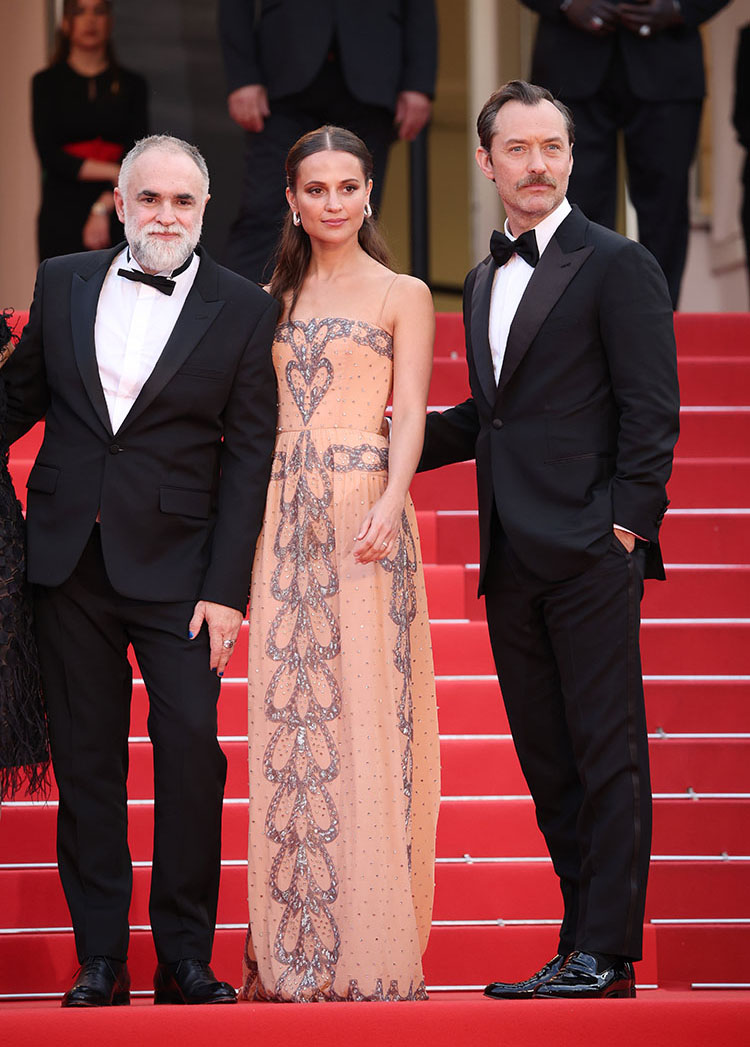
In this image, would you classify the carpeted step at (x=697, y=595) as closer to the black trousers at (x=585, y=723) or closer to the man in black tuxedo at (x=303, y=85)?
the black trousers at (x=585, y=723)

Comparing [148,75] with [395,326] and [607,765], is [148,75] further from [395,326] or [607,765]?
[607,765]

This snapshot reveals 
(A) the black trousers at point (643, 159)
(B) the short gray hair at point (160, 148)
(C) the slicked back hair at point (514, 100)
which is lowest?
(B) the short gray hair at point (160, 148)

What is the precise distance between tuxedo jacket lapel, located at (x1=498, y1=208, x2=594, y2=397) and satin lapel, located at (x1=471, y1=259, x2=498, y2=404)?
56mm

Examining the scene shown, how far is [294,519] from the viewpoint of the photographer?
3.37 metres

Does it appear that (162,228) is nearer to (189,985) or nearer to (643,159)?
(189,985)

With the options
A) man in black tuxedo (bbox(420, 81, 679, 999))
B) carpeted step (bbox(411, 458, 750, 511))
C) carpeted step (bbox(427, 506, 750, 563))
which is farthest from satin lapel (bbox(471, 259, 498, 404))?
carpeted step (bbox(411, 458, 750, 511))

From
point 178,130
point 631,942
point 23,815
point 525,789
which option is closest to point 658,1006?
point 631,942

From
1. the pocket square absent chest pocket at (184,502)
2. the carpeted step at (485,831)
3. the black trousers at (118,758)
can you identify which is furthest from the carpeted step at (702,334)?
the black trousers at (118,758)

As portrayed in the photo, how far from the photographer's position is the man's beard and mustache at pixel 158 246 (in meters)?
3.32

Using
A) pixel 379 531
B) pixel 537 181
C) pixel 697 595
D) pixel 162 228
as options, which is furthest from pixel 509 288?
pixel 697 595

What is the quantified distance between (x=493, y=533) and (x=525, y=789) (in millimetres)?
1159

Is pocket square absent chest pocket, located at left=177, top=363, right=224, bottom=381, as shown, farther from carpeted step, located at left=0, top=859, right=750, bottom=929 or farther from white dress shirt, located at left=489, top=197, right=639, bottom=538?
carpeted step, located at left=0, top=859, right=750, bottom=929

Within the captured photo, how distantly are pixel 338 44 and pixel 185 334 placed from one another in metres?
2.91

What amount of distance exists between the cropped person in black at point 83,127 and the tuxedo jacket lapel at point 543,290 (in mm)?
3831
